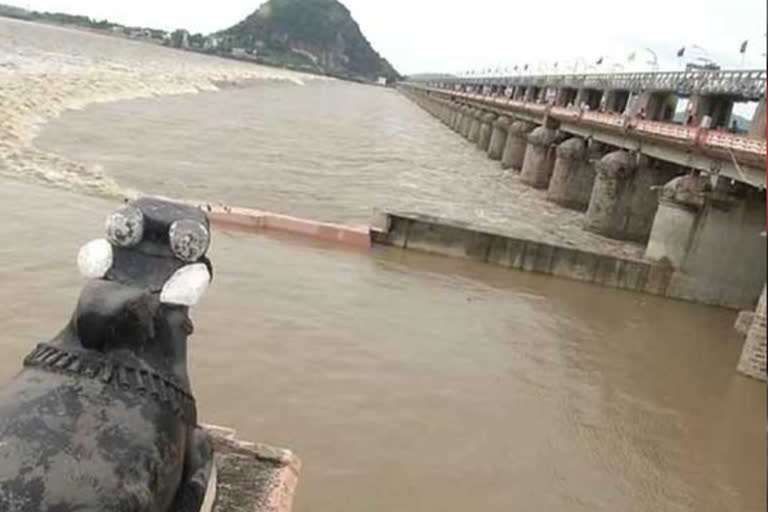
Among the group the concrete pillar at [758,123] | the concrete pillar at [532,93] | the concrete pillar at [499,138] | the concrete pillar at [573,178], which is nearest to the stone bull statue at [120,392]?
the concrete pillar at [758,123]

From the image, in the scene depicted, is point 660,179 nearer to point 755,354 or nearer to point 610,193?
point 610,193

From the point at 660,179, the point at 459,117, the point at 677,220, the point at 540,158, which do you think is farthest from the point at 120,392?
the point at 459,117

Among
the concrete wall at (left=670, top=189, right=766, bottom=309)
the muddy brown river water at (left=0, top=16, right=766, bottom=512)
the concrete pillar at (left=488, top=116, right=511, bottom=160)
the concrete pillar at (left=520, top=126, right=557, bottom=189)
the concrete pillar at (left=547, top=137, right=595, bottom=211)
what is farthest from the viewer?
the concrete pillar at (left=488, top=116, right=511, bottom=160)

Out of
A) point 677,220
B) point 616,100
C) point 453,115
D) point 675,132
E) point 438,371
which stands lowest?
point 453,115

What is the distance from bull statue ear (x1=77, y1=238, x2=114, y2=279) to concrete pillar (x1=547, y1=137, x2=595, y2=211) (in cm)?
3009

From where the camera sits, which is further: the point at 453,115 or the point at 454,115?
the point at 453,115

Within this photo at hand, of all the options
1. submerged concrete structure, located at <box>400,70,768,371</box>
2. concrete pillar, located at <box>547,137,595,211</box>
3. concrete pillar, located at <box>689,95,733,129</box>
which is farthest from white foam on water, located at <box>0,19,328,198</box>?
concrete pillar, located at <box>689,95,733,129</box>

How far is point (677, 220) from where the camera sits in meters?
19.0

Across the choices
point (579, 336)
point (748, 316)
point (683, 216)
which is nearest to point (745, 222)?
point (683, 216)

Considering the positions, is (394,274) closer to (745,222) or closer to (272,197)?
(272,197)

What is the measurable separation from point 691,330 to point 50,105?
24298 millimetres

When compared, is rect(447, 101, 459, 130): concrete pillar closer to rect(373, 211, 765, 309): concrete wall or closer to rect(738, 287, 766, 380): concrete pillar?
rect(373, 211, 765, 309): concrete wall

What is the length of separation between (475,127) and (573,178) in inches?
1234

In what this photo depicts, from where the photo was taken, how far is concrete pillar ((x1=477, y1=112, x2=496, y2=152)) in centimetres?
5650
